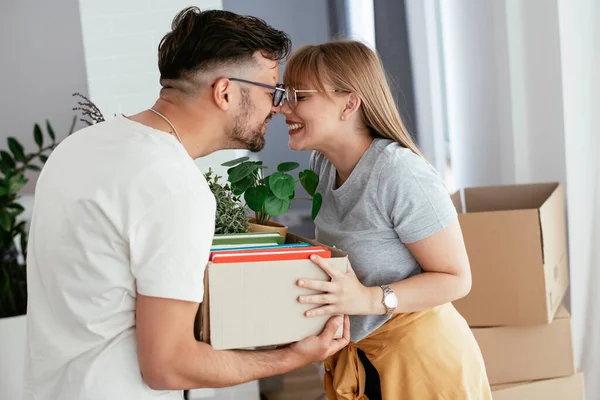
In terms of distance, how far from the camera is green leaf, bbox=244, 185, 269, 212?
1.61 metres

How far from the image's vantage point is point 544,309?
2229 mm

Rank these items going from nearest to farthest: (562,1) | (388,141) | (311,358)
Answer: (311,358) → (388,141) → (562,1)

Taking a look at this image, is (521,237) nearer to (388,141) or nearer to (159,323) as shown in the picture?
(388,141)

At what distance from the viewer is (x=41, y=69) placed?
13.7 feet

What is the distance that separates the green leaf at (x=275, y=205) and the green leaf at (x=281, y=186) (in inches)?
0.7

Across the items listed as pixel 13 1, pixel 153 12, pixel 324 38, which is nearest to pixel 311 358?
pixel 153 12

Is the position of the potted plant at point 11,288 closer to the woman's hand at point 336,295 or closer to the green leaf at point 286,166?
the green leaf at point 286,166

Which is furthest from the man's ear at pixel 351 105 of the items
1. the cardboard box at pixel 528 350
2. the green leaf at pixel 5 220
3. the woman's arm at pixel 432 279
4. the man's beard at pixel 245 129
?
the green leaf at pixel 5 220

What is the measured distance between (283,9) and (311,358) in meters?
2.96

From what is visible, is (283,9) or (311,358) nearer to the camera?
(311,358)

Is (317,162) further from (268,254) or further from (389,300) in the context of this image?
(268,254)

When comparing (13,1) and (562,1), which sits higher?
(13,1)

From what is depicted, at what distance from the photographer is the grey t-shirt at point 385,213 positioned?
1.55 meters

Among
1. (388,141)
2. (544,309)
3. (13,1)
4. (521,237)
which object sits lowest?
(544,309)
